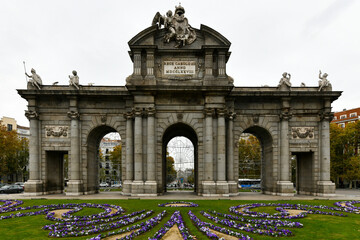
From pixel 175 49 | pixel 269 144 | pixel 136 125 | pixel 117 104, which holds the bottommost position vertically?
pixel 269 144

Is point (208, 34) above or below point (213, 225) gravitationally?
above

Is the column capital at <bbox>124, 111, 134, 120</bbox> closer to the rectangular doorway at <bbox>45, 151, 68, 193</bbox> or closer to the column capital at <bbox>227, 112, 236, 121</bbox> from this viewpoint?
the rectangular doorway at <bbox>45, 151, 68, 193</bbox>

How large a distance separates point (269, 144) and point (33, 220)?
23310 mm

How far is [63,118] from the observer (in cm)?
2859

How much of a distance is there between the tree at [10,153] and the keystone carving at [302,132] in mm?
49025

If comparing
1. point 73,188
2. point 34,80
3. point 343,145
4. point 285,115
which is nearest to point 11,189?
point 73,188

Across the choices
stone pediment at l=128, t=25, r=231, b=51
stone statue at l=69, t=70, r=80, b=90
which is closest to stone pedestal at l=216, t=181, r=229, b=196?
stone pediment at l=128, t=25, r=231, b=51

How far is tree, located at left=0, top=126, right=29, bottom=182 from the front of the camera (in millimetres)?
51531

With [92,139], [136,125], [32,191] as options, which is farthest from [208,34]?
[32,191]

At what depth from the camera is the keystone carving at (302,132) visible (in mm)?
28812

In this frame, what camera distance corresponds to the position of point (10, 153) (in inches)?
2183

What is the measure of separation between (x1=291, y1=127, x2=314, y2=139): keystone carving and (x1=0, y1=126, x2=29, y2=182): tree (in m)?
49.0

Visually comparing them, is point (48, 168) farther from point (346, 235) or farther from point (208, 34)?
point (346, 235)

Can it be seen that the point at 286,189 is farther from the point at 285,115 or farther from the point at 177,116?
the point at 177,116
